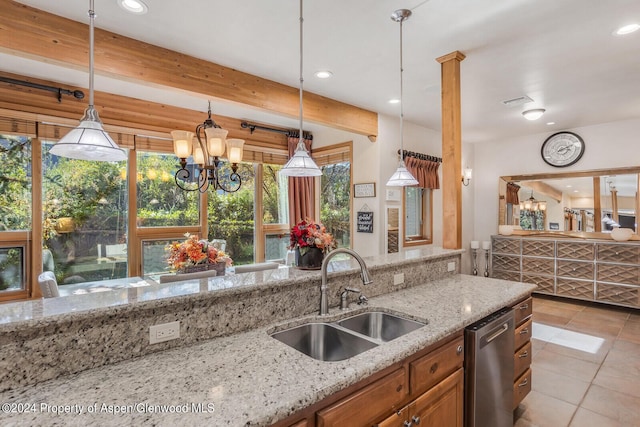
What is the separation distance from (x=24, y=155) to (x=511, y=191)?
6965 millimetres

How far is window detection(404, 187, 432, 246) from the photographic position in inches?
201

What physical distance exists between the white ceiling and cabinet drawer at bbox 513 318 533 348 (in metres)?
2.15

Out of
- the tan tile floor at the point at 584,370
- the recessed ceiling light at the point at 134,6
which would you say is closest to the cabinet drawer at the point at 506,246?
the tan tile floor at the point at 584,370

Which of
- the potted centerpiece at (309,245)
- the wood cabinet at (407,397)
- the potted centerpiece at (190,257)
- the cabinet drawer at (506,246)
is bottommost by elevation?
the wood cabinet at (407,397)

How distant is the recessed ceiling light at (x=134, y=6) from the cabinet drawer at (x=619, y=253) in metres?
6.14

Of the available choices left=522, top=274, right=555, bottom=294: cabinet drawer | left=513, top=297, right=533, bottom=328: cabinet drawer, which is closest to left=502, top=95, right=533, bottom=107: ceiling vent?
left=513, top=297, right=533, bottom=328: cabinet drawer

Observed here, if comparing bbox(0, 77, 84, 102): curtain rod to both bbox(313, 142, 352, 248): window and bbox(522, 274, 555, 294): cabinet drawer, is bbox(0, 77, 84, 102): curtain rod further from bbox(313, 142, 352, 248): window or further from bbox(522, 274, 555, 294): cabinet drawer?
bbox(522, 274, 555, 294): cabinet drawer

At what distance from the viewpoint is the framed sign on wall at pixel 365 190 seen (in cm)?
449

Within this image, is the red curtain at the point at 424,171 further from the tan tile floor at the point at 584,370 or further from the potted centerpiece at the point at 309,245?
the potted centerpiece at the point at 309,245

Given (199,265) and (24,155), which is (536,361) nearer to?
(199,265)

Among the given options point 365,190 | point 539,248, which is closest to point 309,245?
point 365,190

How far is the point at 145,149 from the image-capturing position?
3998mm

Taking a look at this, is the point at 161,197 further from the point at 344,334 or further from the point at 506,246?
the point at 506,246

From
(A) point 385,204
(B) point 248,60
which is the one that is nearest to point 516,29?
(B) point 248,60
